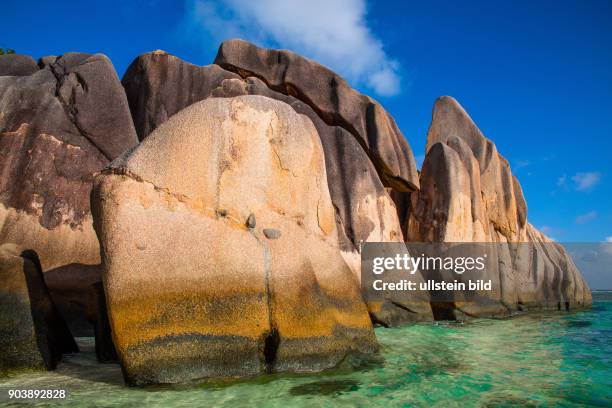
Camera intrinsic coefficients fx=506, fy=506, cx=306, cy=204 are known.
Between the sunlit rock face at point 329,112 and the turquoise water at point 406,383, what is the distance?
4.14 metres

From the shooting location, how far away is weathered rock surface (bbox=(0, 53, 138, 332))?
9.38 metres

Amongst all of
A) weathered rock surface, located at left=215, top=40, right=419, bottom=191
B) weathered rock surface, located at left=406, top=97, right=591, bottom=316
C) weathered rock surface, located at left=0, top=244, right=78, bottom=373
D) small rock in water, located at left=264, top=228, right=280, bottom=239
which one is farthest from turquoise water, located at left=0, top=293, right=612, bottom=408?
weathered rock surface, located at left=215, top=40, right=419, bottom=191

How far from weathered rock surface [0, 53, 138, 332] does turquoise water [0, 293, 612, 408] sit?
2539 mm

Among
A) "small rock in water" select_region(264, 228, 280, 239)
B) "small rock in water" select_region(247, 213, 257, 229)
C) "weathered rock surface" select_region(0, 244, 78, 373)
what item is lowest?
"weathered rock surface" select_region(0, 244, 78, 373)

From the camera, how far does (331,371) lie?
5559mm

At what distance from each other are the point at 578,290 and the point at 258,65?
14341 mm

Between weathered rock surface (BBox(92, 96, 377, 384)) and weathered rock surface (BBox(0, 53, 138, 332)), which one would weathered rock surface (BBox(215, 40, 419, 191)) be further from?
weathered rock surface (BBox(92, 96, 377, 384))

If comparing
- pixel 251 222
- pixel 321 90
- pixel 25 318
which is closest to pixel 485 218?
pixel 321 90

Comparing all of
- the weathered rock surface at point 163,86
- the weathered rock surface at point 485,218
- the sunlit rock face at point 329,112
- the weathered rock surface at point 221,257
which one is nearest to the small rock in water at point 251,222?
the weathered rock surface at point 221,257

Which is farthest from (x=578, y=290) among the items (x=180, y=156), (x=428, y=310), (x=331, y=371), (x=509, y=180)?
(x=180, y=156)

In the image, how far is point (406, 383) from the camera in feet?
17.3

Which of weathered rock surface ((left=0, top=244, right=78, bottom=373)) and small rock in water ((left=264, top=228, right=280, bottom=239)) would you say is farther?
small rock in water ((left=264, top=228, right=280, bottom=239))

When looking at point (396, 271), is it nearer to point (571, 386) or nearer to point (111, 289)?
point (571, 386)

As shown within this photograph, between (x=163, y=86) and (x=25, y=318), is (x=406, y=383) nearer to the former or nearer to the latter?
(x=25, y=318)
